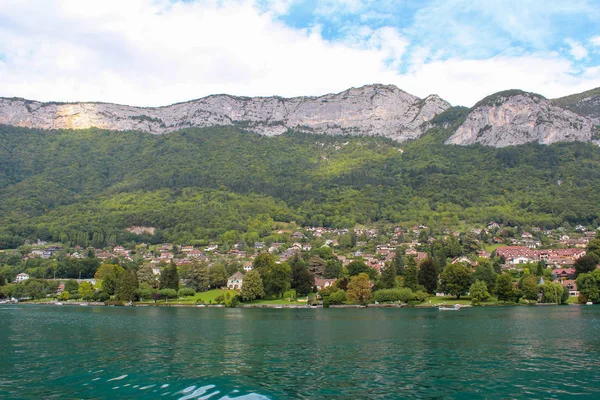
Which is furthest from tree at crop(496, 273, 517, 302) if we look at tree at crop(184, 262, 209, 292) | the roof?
tree at crop(184, 262, 209, 292)

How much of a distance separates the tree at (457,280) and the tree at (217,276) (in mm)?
40933

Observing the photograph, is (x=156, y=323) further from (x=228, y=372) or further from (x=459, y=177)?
(x=459, y=177)

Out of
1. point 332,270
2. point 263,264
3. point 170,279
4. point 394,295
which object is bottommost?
point 394,295

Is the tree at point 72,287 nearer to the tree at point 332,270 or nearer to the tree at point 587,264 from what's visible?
the tree at point 332,270

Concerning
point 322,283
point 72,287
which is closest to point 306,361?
point 322,283

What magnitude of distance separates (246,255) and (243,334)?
89.7m

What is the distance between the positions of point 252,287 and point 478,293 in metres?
33.9

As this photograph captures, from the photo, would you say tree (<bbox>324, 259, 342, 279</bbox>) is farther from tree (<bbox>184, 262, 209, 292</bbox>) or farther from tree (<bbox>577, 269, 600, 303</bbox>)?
tree (<bbox>577, 269, 600, 303</bbox>)

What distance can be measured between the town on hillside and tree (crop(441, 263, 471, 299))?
151mm

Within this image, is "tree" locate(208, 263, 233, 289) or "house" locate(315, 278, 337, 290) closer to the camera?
"house" locate(315, 278, 337, 290)

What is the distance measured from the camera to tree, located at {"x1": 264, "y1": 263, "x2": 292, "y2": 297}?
81000 millimetres

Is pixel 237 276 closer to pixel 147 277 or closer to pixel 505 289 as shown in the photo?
pixel 147 277

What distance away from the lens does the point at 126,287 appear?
284ft

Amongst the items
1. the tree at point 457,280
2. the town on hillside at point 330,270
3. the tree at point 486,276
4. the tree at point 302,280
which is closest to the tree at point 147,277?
the town on hillside at point 330,270
